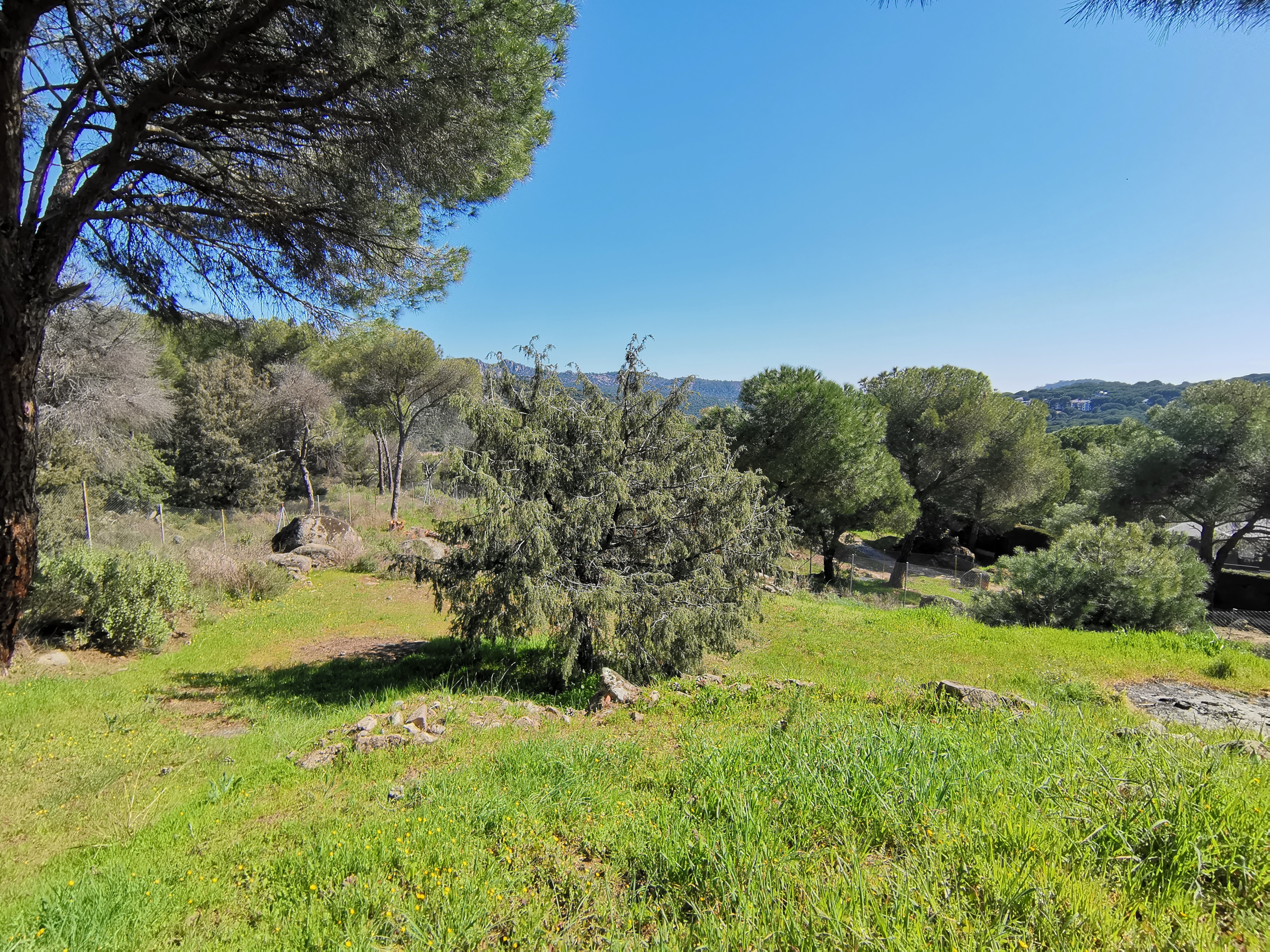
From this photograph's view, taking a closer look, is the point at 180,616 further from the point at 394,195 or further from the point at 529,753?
the point at 529,753

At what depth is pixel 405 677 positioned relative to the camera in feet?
25.3

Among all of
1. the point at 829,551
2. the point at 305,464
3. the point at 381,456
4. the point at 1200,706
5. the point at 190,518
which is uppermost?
the point at 381,456

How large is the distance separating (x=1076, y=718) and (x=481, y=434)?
6753mm

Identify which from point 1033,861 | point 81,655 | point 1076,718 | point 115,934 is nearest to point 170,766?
point 115,934

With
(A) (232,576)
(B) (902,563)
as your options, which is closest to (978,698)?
(A) (232,576)

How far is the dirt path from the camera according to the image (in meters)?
5.32

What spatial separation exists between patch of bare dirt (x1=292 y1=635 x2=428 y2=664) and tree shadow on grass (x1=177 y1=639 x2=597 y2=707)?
4 cm

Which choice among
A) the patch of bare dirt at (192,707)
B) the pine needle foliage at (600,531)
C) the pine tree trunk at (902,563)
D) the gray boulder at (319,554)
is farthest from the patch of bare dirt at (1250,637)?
the gray boulder at (319,554)

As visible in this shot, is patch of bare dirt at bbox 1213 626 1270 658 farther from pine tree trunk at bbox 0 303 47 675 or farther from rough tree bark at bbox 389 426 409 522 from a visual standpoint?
rough tree bark at bbox 389 426 409 522

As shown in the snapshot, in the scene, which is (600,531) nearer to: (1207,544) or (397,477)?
(397,477)

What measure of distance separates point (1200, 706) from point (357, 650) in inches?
476

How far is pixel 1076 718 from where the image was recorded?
3895mm

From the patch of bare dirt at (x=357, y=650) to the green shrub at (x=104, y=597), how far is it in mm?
2168

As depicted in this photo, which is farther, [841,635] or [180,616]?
[841,635]
